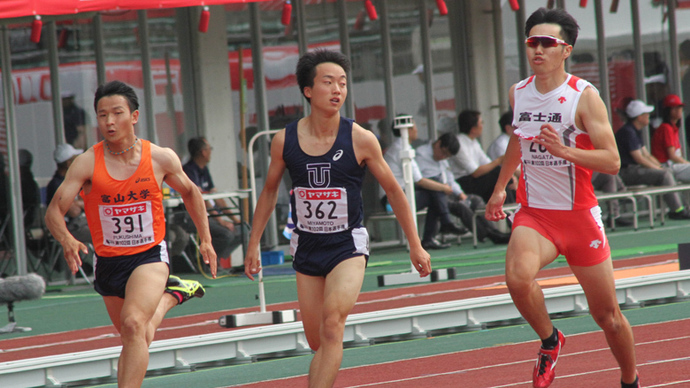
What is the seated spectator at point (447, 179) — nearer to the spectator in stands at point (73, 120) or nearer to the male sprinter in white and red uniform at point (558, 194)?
the spectator in stands at point (73, 120)

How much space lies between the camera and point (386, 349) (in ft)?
28.0

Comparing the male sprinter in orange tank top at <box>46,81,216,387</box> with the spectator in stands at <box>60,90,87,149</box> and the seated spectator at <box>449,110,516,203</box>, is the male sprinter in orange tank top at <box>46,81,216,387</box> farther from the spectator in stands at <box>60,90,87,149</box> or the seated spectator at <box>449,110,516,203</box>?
the seated spectator at <box>449,110,516,203</box>

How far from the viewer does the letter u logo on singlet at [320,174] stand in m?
5.90

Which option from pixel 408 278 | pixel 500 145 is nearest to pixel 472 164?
pixel 500 145

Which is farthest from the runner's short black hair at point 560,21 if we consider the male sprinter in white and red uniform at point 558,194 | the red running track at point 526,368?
the red running track at point 526,368

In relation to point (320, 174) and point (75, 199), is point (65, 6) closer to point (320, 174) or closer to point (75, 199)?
point (75, 199)

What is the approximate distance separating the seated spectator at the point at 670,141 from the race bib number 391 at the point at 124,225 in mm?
13904

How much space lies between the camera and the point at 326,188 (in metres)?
5.90

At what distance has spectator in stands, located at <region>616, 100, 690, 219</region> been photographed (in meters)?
17.7

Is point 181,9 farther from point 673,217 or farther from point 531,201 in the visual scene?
point 531,201

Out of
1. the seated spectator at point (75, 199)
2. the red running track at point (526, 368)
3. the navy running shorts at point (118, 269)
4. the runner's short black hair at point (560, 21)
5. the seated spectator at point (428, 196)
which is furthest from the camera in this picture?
the seated spectator at point (428, 196)

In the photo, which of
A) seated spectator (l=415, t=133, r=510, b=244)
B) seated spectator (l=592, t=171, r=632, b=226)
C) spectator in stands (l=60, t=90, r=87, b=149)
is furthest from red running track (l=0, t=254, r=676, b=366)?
spectator in stands (l=60, t=90, r=87, b=149)

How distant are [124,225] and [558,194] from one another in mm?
2495

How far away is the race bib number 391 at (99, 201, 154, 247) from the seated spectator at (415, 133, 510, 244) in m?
9.74
